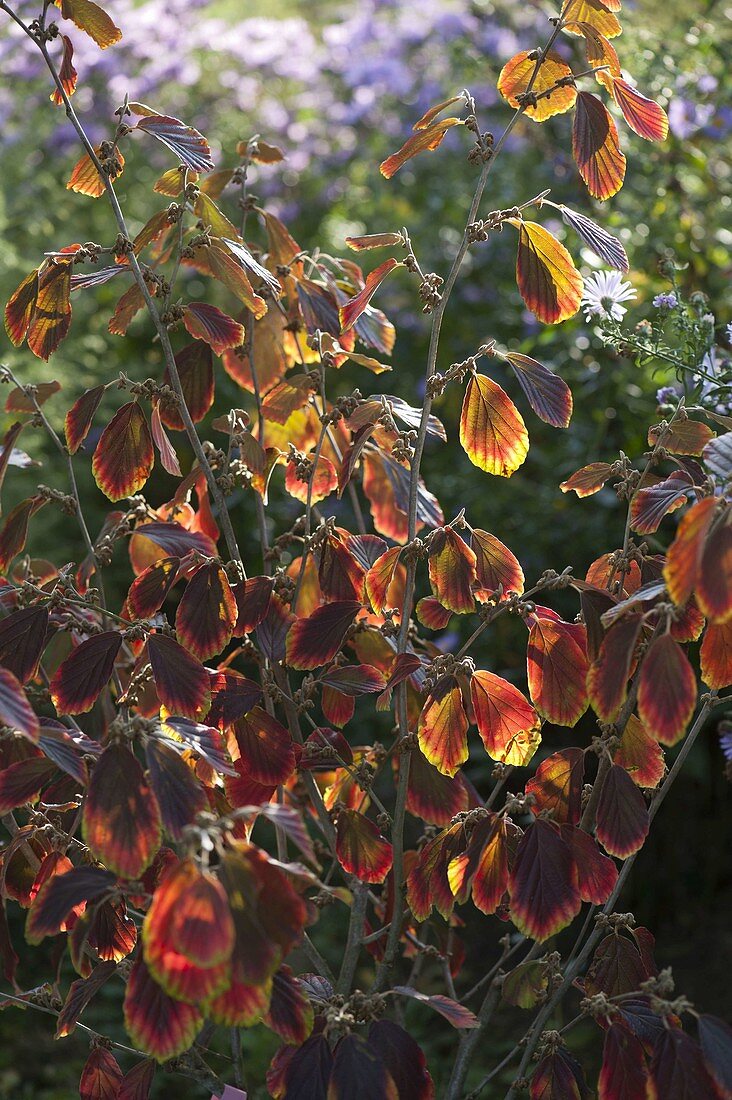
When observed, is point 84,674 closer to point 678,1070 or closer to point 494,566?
point 494,566

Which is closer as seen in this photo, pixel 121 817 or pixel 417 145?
pixel 121 817

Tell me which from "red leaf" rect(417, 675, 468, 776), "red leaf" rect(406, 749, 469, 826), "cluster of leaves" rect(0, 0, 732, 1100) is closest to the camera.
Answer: "cluster of leaves" rect(0, 0, 732, 1100)

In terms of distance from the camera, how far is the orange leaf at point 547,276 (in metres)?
1.16

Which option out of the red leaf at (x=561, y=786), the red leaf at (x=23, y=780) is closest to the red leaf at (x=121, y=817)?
the red leaf at (x=23, y=780)

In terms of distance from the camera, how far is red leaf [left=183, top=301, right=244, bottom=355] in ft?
4.13

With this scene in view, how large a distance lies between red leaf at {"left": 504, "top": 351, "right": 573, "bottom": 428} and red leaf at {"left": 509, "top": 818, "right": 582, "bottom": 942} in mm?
415

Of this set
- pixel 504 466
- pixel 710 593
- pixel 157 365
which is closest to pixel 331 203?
pixel 157 365

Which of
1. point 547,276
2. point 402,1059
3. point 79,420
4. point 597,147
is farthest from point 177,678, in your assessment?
point 597,147

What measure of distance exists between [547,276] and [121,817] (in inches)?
26.4

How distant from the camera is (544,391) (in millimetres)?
1181

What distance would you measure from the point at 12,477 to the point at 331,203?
90.3 inches

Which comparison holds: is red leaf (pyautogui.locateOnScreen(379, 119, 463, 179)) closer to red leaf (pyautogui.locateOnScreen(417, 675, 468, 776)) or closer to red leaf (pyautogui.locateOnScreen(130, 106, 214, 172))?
red leaf (pyautogui.locateOnScreen(130, 106, 214, 172))

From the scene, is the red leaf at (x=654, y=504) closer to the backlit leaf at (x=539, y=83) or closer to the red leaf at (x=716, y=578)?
the red leaf at (x=716, y=578)

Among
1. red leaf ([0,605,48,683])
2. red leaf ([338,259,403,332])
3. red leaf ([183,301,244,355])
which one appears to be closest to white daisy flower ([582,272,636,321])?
red leaf ([338,259,403,332])
